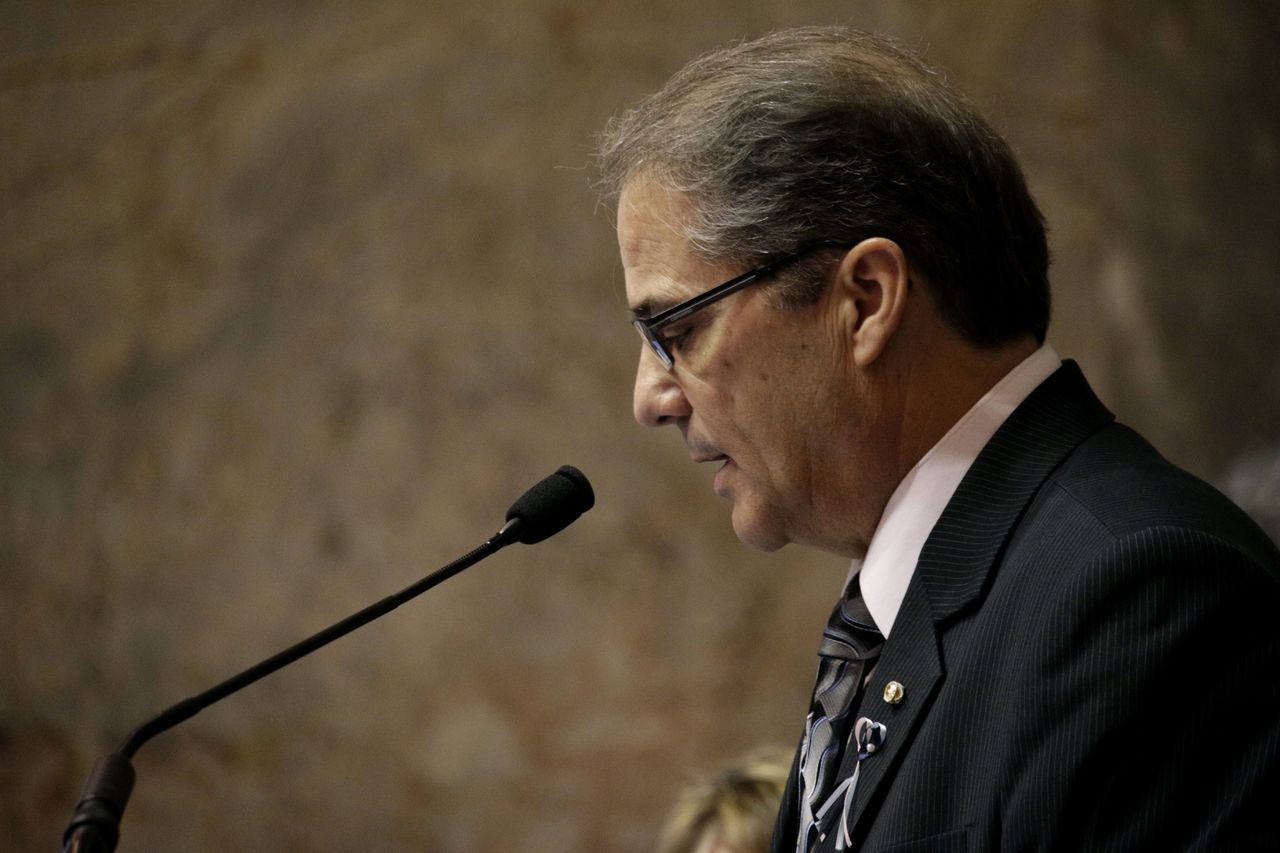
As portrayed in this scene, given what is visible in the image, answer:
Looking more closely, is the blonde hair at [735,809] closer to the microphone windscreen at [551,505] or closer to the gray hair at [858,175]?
the microphone windscreen at [551,505]

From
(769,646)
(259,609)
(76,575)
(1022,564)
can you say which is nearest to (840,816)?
(1022,564)

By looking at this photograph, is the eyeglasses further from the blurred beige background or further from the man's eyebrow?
the blurred beige background

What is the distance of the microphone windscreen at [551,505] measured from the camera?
4.63ft

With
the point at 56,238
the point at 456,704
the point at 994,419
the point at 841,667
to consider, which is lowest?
the point at 841,667

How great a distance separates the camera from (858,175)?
131 centimetres

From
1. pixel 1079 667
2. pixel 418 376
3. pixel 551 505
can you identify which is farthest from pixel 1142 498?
pixel 418 376

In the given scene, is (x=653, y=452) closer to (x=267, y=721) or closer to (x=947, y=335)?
(x=267, y=721)

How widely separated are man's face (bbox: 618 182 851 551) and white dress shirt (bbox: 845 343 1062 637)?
3.0 inches

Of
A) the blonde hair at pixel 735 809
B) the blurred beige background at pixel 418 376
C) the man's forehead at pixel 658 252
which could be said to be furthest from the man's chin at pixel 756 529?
the blurred beige background at pixel 418 376

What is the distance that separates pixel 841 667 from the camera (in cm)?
139

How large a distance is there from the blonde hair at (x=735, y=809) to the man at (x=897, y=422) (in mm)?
786

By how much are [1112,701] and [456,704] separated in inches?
85.2

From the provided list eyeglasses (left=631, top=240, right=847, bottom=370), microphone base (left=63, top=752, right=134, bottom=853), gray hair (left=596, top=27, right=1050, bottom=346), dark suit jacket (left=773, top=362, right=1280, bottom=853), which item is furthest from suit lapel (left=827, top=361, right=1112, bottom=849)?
microphone base (left=63, top=752, right=134, bottom=853)

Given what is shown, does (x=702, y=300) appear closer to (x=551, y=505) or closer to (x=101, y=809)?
(x=551, y=505)
